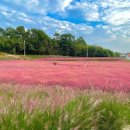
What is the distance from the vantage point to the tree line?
364ft

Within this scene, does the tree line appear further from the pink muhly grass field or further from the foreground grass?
the foreground grass

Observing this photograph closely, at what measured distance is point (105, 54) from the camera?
156 meters

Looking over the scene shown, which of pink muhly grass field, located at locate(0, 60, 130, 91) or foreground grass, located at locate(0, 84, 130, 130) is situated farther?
pink muhly grass field, located at locate(0, 60, 130, 91)

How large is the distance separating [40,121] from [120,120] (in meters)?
1.60

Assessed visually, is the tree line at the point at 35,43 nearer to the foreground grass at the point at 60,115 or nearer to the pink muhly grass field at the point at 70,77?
the pink muhly grass field at the point at 70,77

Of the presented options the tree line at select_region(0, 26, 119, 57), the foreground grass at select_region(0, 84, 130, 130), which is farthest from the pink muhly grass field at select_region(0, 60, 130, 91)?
the tree line at select_region(0, 26, 119, 57)

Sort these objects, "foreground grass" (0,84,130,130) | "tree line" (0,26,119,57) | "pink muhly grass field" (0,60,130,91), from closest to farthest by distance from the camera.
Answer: "foreground grass" (0,84,130,130) < "pink muhly grass field" (0,60,130,91) < "tree line" (0,26,119,57)

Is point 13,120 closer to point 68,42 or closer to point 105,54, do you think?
point 68,42

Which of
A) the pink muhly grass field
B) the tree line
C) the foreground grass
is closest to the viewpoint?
the foreground grass

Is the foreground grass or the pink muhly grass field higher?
the foreground grass

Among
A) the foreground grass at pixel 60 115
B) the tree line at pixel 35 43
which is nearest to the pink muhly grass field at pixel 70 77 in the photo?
the foreground grass at pixel 60 115

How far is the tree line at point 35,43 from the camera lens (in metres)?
111

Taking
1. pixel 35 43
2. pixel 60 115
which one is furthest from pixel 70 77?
pixel 35 43

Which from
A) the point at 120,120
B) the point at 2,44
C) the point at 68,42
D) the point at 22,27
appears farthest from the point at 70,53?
the point at 120,120
